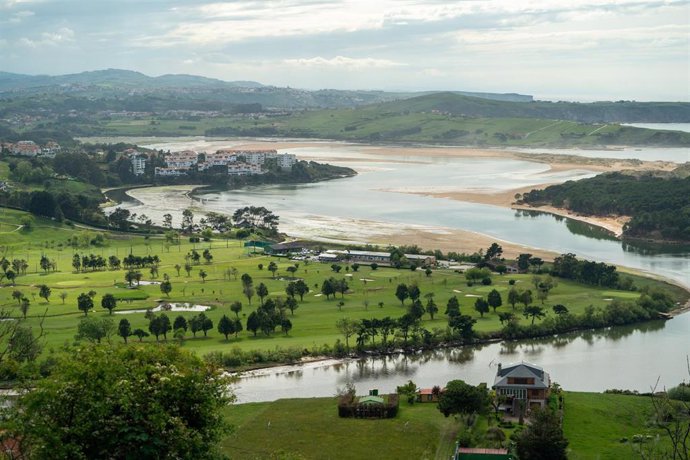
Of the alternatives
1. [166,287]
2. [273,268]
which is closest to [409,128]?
[273,268]

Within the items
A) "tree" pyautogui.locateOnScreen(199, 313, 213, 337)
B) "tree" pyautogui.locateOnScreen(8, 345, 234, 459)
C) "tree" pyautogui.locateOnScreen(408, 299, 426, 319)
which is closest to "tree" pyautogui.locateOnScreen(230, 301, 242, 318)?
"tree" pyautogui.locateOnScreen(199, 313, 213, 337)

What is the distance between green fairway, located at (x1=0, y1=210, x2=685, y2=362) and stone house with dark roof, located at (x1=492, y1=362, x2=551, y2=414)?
874cm

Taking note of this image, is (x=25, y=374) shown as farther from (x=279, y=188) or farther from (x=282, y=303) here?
(x=279, y=188)

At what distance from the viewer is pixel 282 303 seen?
115ft

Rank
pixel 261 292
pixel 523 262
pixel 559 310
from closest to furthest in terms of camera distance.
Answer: pixel 559 310 < pixel 261 292 < pixel 523 262

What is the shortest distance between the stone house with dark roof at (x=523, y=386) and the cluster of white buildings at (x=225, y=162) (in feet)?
226

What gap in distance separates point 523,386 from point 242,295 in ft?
55.5

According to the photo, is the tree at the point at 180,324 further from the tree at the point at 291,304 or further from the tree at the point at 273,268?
the tree at the point at 273,268

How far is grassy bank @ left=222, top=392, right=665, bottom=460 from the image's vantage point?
66.8 ft

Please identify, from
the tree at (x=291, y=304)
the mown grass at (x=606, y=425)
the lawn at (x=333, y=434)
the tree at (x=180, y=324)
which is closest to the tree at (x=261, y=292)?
the tree at (x=291, y=304)

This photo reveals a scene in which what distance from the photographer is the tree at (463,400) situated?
72.5ft

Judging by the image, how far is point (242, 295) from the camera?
37.9 metres

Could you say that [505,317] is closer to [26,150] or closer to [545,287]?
[545,287]

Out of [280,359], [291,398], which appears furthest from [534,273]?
[291,398]
